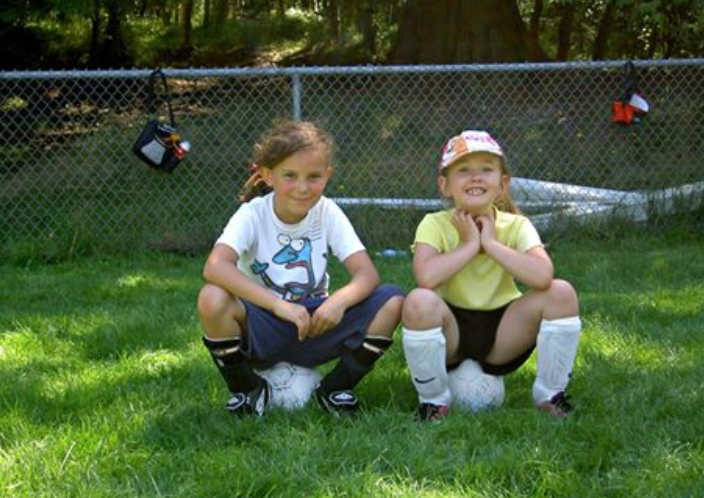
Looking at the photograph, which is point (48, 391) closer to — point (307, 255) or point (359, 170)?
point (307, 255)

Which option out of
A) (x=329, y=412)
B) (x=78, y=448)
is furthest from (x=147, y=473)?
(x=329, y=412)

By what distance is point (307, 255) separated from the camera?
11.5ft

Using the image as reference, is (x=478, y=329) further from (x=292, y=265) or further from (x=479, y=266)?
(x=292, y=265)

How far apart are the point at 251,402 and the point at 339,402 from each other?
30cm

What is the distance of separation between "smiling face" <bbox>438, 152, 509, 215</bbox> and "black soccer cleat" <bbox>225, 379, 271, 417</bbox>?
933mm

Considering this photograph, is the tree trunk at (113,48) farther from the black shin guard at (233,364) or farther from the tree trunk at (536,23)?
the black shin guard at (233,364)

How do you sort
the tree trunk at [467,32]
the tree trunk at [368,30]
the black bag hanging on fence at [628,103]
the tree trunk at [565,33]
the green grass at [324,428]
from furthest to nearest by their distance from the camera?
1. the tree trunk at [368,30]
2. the tree trunk at [565,33]
3. the tree trunk at [467,32]
4. the black bag hanging on fence at [628,103]
5. the green grass at [324,428]

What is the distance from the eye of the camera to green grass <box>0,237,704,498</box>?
2752 millimetres

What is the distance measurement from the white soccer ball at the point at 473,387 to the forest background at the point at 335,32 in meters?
6.66

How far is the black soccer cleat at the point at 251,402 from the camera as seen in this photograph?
11.1 ft

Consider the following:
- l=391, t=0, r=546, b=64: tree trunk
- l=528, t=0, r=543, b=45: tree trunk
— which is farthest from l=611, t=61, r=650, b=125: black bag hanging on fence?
l=528, t=0, r=543, b=45: tree trunk

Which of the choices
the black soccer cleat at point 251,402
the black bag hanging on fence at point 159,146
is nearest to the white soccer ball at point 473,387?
the black soccer cleat at point 251,402

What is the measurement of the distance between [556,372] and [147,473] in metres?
1.38

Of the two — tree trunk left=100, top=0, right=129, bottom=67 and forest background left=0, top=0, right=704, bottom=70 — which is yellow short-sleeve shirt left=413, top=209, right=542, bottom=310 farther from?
tree trunk left=100, top=0, right=129, bottom=67
